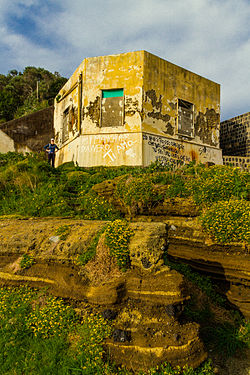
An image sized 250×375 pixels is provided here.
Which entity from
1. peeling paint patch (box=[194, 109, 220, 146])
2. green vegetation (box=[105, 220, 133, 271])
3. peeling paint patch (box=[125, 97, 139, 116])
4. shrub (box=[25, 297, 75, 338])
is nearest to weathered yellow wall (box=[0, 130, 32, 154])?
peeling paint patch (box=[125, 97, 139, 116])

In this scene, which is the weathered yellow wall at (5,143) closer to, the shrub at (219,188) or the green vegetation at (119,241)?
the shrub at (219,188)

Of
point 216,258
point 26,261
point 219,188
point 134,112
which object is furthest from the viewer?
point 134,112

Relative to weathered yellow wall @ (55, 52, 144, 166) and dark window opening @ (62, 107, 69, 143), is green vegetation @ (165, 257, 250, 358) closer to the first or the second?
weathered yellow wall @ (55, 52, 144, 166)

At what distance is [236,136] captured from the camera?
61.1ft

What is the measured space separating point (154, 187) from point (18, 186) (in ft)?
20.2

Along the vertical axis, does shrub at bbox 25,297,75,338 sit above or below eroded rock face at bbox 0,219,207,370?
below

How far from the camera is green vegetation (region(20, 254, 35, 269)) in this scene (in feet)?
17.3

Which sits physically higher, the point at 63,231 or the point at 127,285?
the point at 63,231

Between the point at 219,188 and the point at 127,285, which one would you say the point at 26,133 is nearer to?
the point at 219,188

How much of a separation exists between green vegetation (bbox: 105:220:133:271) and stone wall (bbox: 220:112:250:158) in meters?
15.5

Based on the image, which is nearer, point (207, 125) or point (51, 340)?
point (51, 340)

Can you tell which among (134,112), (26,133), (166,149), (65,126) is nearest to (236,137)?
(166,149)

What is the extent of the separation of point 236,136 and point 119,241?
53.9 ft

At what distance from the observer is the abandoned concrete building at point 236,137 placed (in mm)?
17897
